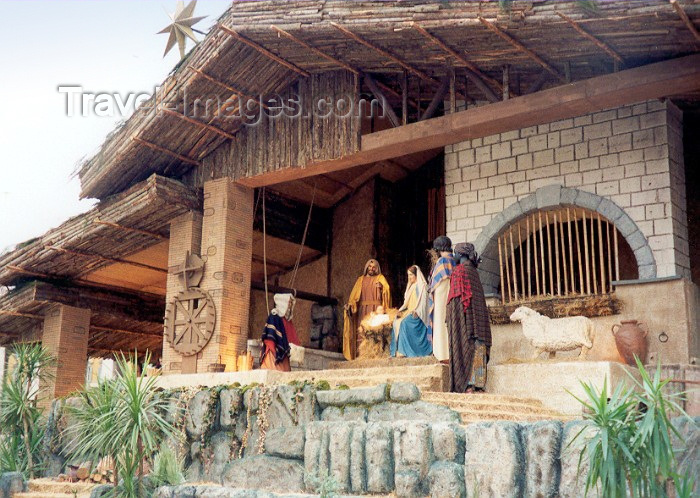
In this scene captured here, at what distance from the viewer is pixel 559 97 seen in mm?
11148

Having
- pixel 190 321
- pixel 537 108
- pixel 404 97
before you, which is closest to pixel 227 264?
pixel 190 321

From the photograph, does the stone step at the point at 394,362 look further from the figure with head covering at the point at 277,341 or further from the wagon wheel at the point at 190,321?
the wagon wheel at the point at 190,321

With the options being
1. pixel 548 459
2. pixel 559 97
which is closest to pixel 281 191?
pixel 559 97

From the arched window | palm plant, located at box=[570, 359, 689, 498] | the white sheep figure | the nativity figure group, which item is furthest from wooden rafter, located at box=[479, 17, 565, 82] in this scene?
palm plant, located at box=[570, 359, 689, 498]

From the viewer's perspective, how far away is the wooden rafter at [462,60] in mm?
10891

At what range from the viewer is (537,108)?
11.3 meters

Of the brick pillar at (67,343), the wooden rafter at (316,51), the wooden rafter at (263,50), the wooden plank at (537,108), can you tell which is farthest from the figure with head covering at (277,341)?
the brick pillar at (67,343)

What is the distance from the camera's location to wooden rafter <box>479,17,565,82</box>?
409 inches

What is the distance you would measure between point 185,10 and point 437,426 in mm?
9449

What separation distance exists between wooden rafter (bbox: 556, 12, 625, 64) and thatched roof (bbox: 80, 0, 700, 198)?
0.04 feet

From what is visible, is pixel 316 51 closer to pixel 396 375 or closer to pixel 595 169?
pixel 595 169

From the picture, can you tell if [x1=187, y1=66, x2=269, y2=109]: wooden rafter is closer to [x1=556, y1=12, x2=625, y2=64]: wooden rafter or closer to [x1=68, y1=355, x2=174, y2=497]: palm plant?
[x1=68, y1=355, x2=174, y2=497]: palm plant

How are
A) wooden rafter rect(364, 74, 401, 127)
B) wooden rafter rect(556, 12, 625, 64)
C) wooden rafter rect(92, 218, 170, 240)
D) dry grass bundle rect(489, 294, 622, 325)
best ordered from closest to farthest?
wooden rafter rect(556, 12, 625, 64)
dry grass bundle rect(489, 294, 622, 325)
wooden rafter rect(364, 74, 401, 127)
wooden rafter rect(92, 218, 170, 240)

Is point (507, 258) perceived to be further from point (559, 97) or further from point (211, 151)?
point (211, 151)
